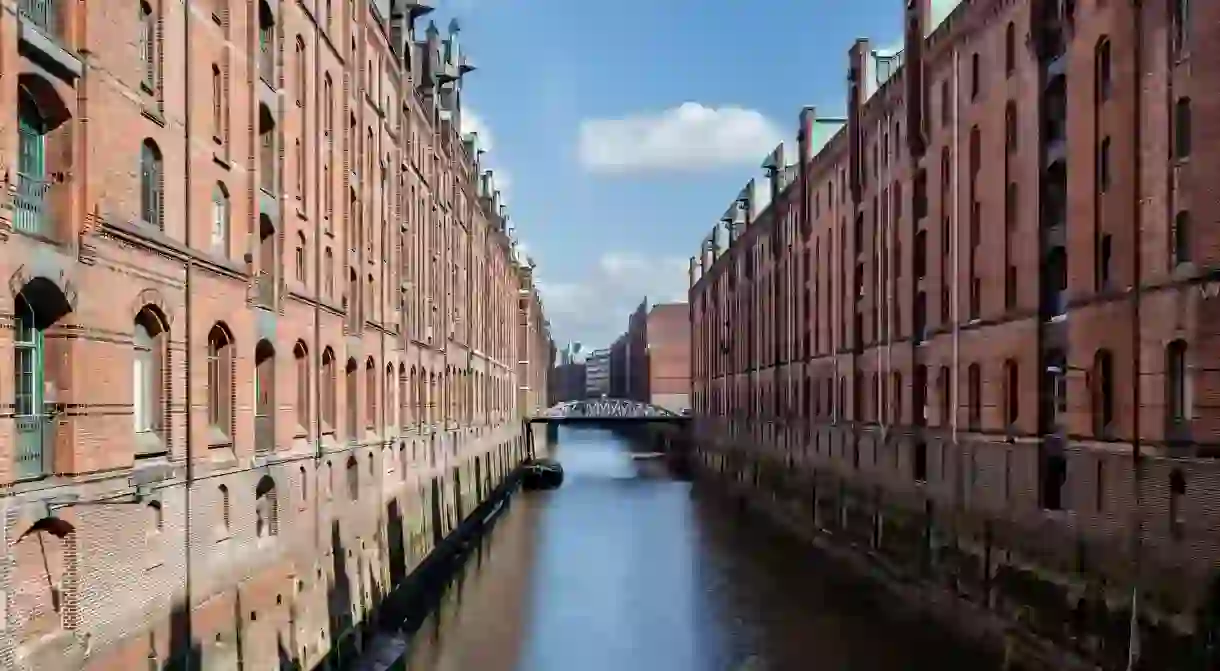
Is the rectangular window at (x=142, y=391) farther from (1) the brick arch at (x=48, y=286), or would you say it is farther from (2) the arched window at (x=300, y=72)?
(2) the arched window at (x=300, y=72)

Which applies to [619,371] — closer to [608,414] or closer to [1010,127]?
[608,414]

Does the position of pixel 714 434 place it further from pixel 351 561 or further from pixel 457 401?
pixel 351 561

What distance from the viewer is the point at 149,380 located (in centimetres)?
1176

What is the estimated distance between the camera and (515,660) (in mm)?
21781

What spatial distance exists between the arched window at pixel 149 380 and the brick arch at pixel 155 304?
4 cm

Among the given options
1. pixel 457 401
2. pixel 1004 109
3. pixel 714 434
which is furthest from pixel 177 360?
pixel 714 434

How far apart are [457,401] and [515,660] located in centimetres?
1886

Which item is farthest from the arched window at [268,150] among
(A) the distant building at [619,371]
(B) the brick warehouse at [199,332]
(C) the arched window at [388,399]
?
(A) the distant building at [619,371]

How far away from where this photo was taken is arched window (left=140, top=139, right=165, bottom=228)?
11406 mm

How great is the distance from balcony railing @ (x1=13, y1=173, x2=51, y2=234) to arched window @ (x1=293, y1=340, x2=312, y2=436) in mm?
8272

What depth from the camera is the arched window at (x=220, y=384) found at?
44.9 ft

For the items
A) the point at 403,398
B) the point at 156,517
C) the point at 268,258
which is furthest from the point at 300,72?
the point at 403,398

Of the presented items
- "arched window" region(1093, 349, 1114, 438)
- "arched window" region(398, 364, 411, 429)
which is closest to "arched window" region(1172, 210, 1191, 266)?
"arched window" region(1093, 349, 1114, 438)

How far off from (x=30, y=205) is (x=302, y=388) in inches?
355
